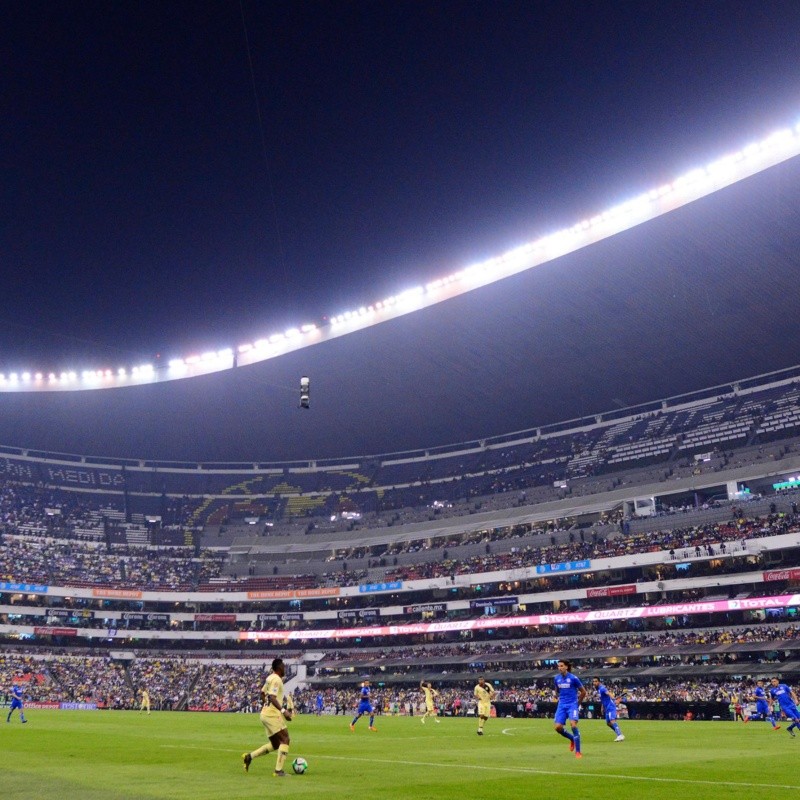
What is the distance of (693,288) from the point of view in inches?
2418

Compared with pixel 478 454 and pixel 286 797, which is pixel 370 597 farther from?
pixel 286 797

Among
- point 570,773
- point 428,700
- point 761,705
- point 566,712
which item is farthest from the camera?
point 428,700

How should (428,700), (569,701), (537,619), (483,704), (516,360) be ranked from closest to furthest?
(569,701)
(483,704)
(428,700)
(537,619)
(516,360)

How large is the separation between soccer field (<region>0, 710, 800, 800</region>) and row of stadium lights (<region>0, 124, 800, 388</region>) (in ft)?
122

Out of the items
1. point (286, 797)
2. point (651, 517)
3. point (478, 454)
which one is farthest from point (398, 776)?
point (478, 454)

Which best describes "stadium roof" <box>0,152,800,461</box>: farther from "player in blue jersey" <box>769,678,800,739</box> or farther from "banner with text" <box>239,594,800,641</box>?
"player in blue jersey" <box>769,678,800,739</box>

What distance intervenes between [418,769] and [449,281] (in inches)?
2058

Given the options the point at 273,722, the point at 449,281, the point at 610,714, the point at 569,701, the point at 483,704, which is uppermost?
the point at 449,281

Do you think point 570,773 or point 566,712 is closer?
point 570,773

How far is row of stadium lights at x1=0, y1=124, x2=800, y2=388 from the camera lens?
50.8m

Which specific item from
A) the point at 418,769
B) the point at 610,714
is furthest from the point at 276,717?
the point at 610,714

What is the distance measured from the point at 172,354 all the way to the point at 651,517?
4625 centimetres

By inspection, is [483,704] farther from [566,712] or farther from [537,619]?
[537,619]

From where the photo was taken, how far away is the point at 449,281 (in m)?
65.2
